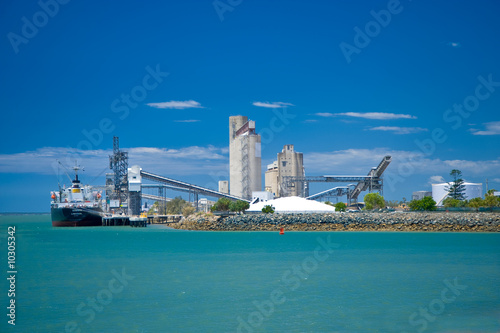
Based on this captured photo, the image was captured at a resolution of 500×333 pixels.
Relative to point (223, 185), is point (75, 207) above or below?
below

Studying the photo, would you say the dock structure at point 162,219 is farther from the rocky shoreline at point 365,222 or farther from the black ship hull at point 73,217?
the rocky shoreline at point 365,222

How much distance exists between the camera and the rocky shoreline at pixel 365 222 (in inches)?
2308

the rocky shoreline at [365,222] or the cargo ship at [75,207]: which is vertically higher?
the cargo ship at [75,207]

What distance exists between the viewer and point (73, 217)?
87000 millimetres

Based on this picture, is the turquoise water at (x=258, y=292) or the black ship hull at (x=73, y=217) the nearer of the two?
the turquoise water at (x=258, y=292)

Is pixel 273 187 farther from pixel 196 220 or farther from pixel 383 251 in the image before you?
pixel 383 251

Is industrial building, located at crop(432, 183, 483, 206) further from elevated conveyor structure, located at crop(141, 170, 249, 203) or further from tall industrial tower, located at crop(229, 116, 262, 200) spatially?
elevated conveyor structure, located at crop(141, 170, 249, 203)

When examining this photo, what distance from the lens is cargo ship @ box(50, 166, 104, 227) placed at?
8657 cm

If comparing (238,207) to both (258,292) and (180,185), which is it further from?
(258,292)

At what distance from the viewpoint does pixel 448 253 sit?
117 ft

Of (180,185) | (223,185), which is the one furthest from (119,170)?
(223,185)

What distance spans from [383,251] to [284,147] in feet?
299

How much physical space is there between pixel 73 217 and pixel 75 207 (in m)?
1.81

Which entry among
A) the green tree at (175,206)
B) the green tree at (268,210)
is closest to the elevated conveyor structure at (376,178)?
the green tree at (268,210)
